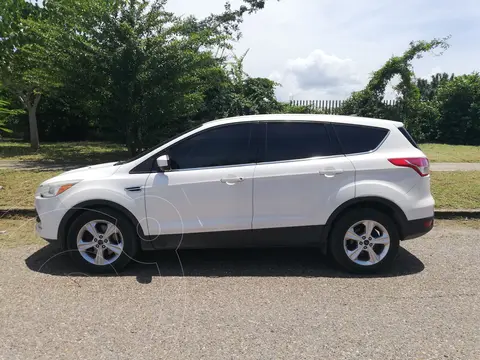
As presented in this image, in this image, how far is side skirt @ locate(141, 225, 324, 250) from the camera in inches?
182

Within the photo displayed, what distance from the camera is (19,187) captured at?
8.32m

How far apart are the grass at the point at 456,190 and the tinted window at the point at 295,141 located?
365 centimetres

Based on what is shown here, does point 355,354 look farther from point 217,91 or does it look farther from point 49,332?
point 217,91

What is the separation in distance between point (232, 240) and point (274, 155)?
106cm

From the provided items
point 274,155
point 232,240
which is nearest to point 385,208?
point 274,155

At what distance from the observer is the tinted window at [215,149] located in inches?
185

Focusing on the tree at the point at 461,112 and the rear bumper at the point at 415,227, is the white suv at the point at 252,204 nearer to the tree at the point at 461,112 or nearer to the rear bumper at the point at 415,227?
the rear bumper at the point at 415,227

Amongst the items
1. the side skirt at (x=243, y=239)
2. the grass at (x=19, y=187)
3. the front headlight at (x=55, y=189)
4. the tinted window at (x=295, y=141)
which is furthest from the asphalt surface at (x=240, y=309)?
the grass at (x=19, y=187)

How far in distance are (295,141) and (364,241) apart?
1.36 metres

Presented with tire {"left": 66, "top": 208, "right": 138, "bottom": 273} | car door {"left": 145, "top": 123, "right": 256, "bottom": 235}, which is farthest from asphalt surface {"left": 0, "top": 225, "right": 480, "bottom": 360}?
car door {"left": 145, "top": 123, "right": 256, "bottom": 235}

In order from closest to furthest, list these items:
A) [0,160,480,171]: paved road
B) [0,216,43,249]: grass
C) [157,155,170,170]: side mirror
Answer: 1. [157,155,170,170]: side mirror
2. [0,216,43,249]: grass
3. [0,160,480,171]: paved road

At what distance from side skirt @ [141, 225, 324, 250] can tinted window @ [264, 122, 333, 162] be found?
81cm

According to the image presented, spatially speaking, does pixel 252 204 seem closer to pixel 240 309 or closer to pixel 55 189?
pixel 240 309

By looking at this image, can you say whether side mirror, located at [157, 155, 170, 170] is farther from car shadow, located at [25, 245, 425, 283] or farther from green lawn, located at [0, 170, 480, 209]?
green lawn, located at [0, 170, 480, 209]
